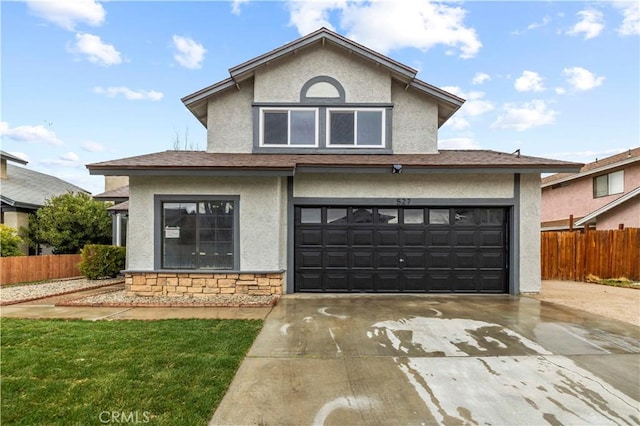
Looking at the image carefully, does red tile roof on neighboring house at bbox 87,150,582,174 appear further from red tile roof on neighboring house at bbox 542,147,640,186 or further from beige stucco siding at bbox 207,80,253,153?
red tile roof on neighboring house at bbox 542,147,640,186

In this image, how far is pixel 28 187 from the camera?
17875mm

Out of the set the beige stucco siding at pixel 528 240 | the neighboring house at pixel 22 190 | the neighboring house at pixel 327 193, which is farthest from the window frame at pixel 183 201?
the neighboring house at pixel 22 190

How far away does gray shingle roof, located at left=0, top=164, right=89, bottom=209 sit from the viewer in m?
15.3

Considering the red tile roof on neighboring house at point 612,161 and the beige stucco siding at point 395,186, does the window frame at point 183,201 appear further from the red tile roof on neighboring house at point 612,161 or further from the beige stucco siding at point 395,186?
the red tile roof on neighboring house at point 612,161

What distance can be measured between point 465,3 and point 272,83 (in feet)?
23.6

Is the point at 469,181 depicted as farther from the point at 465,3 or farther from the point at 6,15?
the point at 6,15

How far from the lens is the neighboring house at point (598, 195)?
1581cm

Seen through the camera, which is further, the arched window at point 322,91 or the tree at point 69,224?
the tree at point 69,224

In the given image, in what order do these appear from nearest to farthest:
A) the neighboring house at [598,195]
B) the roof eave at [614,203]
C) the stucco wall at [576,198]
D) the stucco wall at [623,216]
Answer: the roof eave at [614,203]
the stucco wall at [623,216]
the neighboring house at [598,195]
the stucco wall at [576,198]

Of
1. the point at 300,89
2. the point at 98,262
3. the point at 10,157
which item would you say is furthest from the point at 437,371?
the point at 10,157

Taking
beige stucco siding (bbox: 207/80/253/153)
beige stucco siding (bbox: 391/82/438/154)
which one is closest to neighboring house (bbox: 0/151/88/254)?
beige stucco siding (bbox: 207/80/253/153)

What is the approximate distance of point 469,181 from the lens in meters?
9.44

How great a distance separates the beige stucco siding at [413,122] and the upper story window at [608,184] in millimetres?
14313

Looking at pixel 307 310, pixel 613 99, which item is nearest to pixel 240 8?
pixel 307 310
